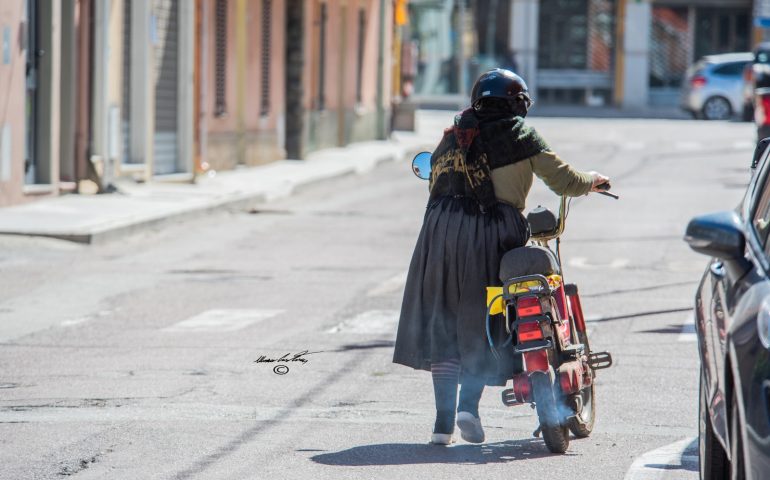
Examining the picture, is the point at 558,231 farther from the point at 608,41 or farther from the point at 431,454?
the point at 608,41

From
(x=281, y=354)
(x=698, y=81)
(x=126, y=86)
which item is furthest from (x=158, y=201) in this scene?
(x=698, y=81)

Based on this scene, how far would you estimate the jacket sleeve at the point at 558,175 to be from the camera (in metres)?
6.80

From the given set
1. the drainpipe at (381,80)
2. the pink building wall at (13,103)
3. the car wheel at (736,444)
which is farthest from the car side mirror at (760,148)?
the drainpipe at (381,80)

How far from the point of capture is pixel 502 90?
6.70 m

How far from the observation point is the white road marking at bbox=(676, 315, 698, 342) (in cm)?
998

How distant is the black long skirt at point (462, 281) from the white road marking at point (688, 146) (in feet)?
80.6

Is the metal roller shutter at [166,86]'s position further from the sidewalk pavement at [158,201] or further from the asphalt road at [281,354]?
the asphalt road at [281,354]

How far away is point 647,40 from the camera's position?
170 ft

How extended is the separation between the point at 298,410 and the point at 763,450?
Answer: 12.5 ft

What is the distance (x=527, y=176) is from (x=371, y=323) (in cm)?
382

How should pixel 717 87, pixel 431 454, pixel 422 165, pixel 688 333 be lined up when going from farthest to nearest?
pixel 717 87
pixel 688 333
pixel 422 165
pixel 431 454

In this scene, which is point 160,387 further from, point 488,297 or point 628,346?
point 628,346

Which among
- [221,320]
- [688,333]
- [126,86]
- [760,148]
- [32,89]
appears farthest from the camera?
[126,86]

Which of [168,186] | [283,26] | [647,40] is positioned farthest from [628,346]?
[647,40]
